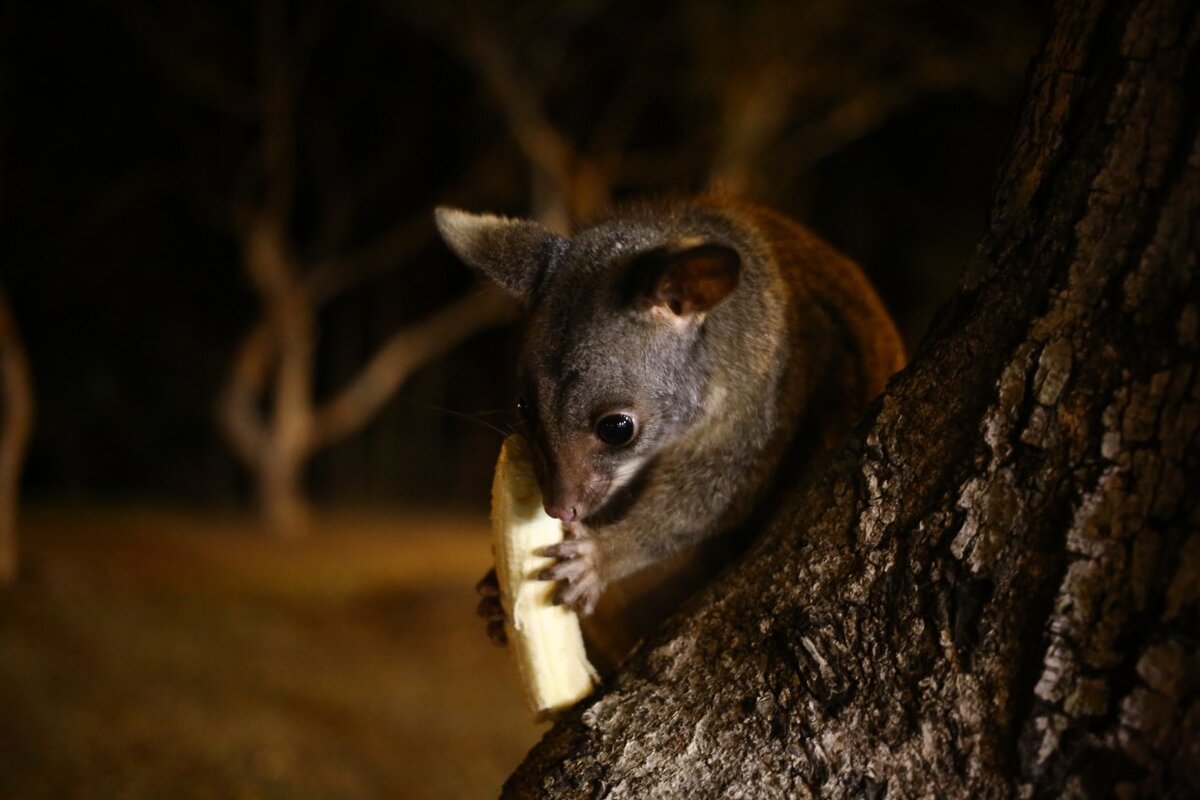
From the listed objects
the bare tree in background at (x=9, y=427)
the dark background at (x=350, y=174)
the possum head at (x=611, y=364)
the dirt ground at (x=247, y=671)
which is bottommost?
the possum head at (x=611, y=364)

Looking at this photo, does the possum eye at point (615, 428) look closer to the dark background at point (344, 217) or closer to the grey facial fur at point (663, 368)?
the grey facial fur at point (663, 368)

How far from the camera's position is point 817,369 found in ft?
9.16

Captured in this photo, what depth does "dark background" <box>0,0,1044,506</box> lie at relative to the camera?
1201 centimetres

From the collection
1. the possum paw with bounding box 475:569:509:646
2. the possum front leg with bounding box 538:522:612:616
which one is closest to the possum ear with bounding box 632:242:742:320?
the possum front leg with bounding box 538:522:612:616

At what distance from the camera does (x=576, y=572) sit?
2496 mm

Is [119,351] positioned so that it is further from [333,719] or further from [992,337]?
[992,337]

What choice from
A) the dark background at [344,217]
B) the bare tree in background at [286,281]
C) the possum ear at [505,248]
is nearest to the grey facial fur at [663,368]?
the possum ear at [505,248]

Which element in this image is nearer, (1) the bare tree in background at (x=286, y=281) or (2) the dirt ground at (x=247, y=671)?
(2) the dirt ground at (x=247, y=671)

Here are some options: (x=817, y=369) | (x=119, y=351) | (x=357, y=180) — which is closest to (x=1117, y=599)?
(x=817, y=369)

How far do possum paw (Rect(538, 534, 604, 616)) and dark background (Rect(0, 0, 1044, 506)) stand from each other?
856 centimetres

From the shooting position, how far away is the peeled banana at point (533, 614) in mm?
2396

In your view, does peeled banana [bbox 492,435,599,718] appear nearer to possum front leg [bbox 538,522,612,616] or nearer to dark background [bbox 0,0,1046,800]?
possum front leg [bbox 538,522,612,616]

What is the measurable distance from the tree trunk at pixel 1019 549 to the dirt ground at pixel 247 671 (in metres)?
2.68

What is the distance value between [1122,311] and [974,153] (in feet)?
44.3
